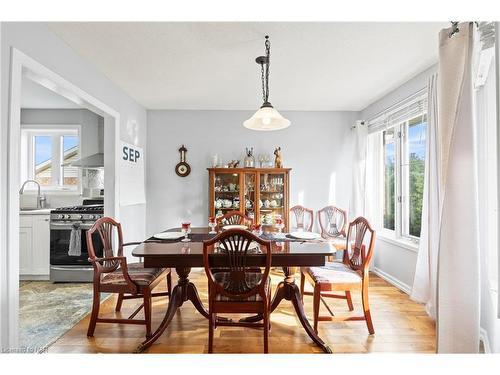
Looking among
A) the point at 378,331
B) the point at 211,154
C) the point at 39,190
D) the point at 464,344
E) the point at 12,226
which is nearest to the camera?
the point at 464,344

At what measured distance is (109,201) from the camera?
3264 mm

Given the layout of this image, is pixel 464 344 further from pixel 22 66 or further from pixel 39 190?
pixel 39 190

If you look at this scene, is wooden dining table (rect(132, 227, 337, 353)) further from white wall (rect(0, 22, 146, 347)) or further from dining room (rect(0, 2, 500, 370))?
white wall (rect(0, 22, 146, 347))

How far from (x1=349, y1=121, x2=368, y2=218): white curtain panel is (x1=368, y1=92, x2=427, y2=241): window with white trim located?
26 centimetres

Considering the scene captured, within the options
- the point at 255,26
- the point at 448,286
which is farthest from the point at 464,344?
the point at 255,26

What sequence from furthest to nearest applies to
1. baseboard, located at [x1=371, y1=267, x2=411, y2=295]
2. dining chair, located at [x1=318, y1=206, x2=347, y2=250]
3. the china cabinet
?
the china cabinet
dining chair, located at [x1=318, y1=206, x2=347, y2=250]
baseboard, located at [x1=371, y1=267, x2=411, y2=295]

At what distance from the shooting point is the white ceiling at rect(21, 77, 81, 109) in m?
3.49

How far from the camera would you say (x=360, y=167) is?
4.19m

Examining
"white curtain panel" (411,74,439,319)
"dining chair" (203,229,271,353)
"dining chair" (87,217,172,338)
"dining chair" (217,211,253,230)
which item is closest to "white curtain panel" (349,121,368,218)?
"white curtain panel" (411,74,439,319)

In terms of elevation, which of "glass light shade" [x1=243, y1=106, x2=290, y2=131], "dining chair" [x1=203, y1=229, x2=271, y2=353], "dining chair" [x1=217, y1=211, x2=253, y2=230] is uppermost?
"glass light shade" [x1=243, y1=106, x2=290, y2=131]

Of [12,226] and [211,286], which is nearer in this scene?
[12,226]

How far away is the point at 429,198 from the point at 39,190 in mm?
5028

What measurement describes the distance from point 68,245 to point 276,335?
2.75m

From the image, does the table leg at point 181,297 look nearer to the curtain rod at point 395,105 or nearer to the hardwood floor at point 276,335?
the hardwood floor at point 276,335
